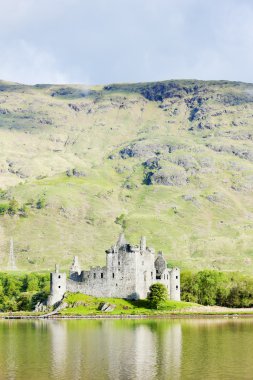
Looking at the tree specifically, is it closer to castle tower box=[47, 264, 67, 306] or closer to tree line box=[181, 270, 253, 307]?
tree line box=[181, 270, 253, 307]

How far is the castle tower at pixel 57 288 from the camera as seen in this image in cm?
17150

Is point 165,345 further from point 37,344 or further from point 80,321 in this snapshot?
point 80,321

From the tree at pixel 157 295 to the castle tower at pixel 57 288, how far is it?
76.9 ft

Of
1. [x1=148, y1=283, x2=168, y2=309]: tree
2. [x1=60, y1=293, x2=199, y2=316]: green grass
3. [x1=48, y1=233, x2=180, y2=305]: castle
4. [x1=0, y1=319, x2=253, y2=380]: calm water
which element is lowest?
[x1=0, y1=319, x2=253, y2=380]: calm water

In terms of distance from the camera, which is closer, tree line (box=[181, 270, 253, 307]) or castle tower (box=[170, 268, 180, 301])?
tree line (box=[181, 270, 253, 307])

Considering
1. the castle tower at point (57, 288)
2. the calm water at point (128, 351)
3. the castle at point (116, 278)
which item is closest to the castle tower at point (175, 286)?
the castle at point (116, 278)

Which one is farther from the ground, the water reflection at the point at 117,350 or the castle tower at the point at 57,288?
the castle tower at the point at 57,288

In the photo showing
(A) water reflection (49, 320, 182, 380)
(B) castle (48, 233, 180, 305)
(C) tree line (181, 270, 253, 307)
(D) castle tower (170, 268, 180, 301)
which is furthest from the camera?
(D) castle tower (170, 268, 180, 301)

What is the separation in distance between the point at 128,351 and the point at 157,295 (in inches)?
2564

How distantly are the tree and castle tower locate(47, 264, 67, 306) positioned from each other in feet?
76.9

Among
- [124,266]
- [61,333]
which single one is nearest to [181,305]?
[124,266]

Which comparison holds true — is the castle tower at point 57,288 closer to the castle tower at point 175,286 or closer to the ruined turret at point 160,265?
the ruined turret at point 160,265

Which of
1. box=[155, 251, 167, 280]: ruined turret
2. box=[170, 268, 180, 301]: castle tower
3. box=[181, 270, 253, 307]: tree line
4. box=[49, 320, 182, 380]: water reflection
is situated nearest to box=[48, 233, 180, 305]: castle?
box=[170, 268, 180, 301]: castle tower

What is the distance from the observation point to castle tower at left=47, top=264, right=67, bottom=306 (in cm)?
17150
